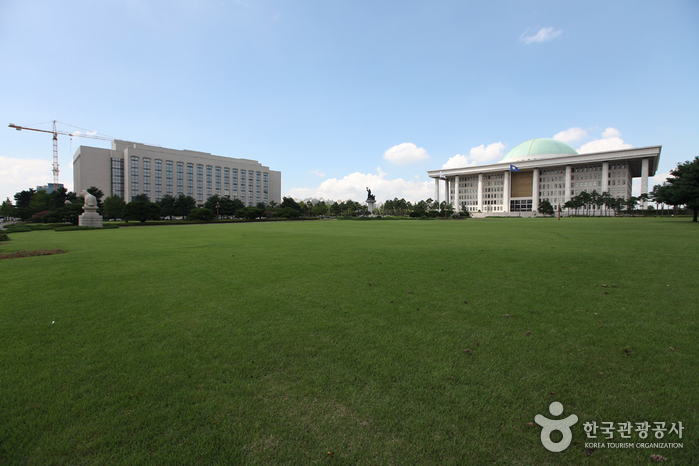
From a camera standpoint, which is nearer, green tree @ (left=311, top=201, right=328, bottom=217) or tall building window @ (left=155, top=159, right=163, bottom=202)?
tall building window @ (left=155, top=159, right=163, bottom=202)

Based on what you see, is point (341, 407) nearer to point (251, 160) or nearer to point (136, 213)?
point (136, 213)

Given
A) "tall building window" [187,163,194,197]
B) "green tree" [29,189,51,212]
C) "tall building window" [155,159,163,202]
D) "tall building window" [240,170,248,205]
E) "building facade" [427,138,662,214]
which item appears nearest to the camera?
"green tree" [29,189,51,212]

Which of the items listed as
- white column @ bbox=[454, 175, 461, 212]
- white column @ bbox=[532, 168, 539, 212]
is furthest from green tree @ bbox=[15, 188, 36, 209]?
white column @ bbox=[532, 168, 539, 212]

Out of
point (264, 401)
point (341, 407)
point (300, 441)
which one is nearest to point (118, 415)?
point (264, 401)

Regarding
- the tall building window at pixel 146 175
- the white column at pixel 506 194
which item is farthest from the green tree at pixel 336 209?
the tall building window at pixel 146 175

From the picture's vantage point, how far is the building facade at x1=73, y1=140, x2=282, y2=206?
94.2 metres

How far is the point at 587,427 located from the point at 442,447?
1339mm

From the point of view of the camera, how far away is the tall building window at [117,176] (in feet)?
320

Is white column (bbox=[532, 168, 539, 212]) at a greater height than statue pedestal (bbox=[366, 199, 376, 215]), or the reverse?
white column (bbox=[532, 168, 539, 212])

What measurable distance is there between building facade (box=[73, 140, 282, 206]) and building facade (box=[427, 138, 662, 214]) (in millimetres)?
78600

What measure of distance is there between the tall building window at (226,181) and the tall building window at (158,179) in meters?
21.3

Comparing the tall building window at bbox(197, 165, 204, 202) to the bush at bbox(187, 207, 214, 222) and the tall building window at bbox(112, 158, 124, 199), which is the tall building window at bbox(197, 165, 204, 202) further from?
the bush at bbox(187, 207, 214, 222)

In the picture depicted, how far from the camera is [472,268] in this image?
8.41 metres

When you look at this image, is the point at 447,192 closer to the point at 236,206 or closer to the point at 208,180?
the point at 236,206
